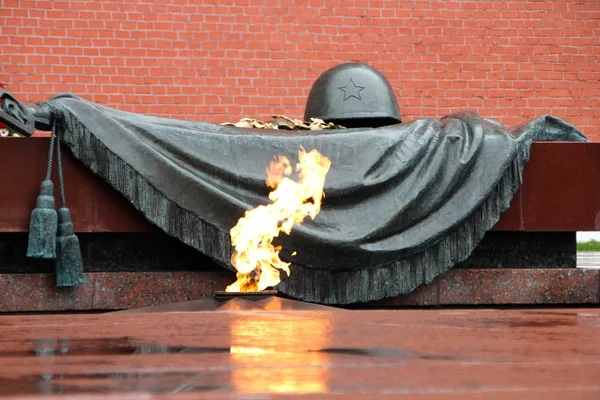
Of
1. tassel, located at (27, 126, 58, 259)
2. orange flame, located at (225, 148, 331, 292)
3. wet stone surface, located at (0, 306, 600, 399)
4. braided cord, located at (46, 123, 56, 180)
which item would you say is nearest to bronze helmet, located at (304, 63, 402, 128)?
orange flame, located at (225, 148, 331, 292)

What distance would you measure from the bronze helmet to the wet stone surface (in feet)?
8.48

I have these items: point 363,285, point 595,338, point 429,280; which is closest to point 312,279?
point 363,285

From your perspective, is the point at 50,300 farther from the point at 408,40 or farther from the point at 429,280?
the point at 408,40

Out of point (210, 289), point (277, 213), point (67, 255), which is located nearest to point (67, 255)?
point (67, 255)

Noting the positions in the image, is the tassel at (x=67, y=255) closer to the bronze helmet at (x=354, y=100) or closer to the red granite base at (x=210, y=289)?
the red granite base at (x=210, y=289)

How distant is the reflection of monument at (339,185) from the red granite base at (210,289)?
13cm

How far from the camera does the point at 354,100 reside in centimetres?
407

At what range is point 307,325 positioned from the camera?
145 cm

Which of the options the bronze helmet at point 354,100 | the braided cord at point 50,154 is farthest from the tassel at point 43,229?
the bronze helmet at point 354,100

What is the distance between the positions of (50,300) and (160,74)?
7.93 feet

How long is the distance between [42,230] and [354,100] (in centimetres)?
163

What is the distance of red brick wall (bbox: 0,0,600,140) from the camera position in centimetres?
531

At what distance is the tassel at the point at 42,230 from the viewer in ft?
10.2

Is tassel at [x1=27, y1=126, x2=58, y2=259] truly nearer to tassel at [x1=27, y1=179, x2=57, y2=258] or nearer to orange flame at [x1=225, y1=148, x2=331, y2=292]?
tassel at [x1=27, y1=179, x2=57, y2=258]
